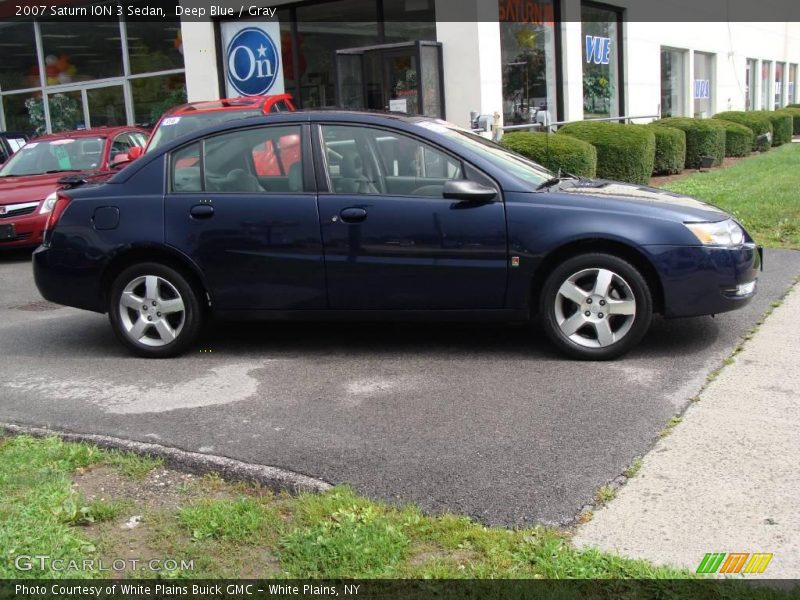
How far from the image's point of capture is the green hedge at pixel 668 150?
1778cm

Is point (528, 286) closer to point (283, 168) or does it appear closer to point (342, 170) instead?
point (342, 170)

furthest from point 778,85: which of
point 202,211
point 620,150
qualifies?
point 202,211

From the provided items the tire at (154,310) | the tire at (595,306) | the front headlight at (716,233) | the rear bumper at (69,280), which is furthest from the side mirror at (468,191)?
the rear bumper at (69,280)

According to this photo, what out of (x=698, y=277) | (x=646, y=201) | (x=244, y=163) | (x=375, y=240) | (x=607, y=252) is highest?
(x=244, y=163)

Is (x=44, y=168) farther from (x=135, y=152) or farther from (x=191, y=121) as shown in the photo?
(x=191, y=121)

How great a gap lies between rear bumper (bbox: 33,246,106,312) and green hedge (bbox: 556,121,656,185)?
34.3 ft

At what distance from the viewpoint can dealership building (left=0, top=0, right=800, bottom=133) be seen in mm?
16516

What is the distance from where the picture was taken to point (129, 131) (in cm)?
1365

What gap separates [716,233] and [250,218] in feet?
9.72

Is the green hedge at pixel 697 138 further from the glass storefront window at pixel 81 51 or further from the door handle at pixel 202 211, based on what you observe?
the door handle at pixel 202 211

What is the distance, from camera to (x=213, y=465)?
14.1ft

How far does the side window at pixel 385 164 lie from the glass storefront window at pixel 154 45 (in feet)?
52.7

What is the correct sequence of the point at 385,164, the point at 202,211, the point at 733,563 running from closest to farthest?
the point at 733,563 → the point at 385,164 → the point at 202,211

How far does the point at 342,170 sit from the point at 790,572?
3.81 metres
